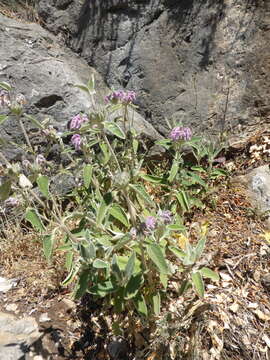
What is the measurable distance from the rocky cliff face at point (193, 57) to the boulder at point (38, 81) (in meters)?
0.37

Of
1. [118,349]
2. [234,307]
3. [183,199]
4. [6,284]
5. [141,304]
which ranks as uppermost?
[183,199]

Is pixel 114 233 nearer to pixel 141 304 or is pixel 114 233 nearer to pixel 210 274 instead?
pixel 141 304

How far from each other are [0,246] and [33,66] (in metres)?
1.64

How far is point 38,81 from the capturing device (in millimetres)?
2934

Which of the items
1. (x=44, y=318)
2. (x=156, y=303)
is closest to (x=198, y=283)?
(x=156, y=303)

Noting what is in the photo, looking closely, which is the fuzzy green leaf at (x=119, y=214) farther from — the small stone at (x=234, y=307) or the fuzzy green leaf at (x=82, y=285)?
the small stone at (x=234, y=307)

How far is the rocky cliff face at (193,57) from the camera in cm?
305

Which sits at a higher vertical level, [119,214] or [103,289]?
[119,214]

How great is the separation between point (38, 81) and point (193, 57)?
1502 mm

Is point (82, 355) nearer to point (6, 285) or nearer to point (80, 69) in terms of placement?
Result: point (6, 285)

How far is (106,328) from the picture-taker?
1987 mm

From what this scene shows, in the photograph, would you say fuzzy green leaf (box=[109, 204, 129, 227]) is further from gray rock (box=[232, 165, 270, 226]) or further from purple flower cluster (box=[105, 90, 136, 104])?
gray rock (box=[232, 165, 270, 226])

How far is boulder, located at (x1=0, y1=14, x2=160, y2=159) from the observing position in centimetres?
287

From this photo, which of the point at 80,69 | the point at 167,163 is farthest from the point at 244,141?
the point at 80,69
